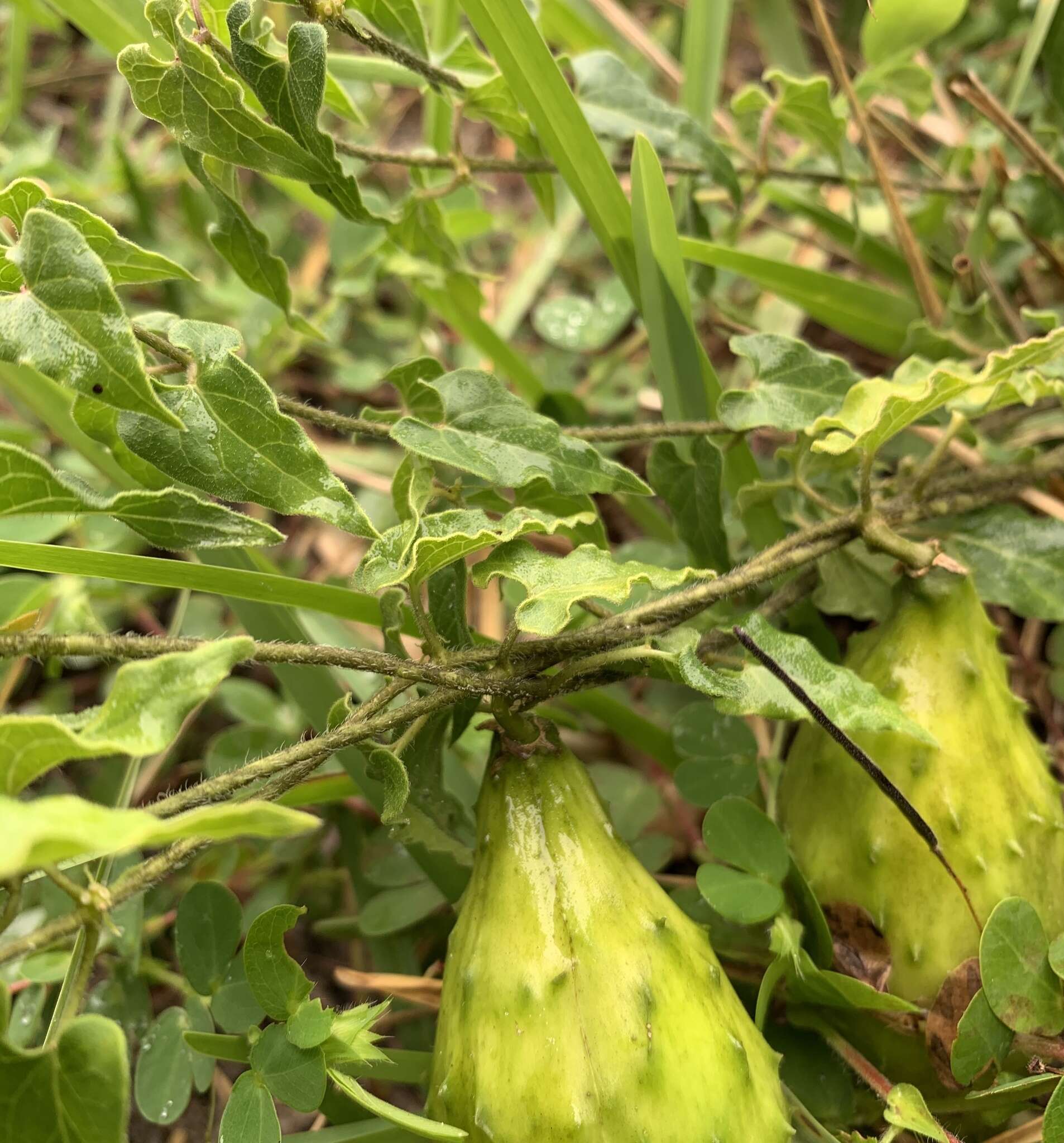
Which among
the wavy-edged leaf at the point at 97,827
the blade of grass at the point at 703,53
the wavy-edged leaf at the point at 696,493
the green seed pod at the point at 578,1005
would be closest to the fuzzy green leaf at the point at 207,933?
the green seed pod at the point at 578,1005

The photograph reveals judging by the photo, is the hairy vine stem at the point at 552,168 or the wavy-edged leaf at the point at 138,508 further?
the hairy vine stem at the point at 552,168

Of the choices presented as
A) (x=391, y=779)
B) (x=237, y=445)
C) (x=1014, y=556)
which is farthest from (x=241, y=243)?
(x=1014, y=556)

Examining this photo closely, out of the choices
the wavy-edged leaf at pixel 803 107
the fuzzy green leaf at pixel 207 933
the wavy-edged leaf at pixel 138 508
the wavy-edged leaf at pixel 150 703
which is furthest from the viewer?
the wavy-edged leaf at pixel 803 107

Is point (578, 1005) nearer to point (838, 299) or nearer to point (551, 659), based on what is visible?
point (551, 659)

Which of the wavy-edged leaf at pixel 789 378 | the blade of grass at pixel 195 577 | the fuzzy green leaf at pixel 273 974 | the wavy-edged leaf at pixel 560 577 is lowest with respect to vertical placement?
the fuzzy green leaf at pixel 273 974

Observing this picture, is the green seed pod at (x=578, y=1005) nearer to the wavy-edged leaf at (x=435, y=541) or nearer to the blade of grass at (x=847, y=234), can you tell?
the wavy-edged leaf at (x=435, y=541)

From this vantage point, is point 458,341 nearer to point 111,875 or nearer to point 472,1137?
point 111,875

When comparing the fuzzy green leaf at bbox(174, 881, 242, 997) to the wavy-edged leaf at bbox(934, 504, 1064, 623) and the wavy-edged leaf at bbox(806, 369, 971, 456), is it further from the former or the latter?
the wavy-edged leaf at bbox(934, 504, 1064, 623)

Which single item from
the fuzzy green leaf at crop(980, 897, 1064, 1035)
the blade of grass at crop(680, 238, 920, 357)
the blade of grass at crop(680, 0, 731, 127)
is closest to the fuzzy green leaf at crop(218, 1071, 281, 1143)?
the fuzzy green leaf at crop(980, 897, 1064, 1035)
